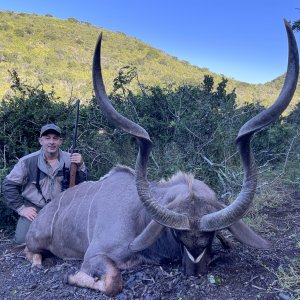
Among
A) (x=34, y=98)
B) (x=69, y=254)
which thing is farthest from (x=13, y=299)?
(x=34, y=98)

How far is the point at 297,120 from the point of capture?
996cm

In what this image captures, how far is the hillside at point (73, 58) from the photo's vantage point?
23.2 m

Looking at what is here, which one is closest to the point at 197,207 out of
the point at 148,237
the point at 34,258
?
the point at 148,237

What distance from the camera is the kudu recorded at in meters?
3.21

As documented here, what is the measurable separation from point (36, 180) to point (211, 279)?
9.11 ft

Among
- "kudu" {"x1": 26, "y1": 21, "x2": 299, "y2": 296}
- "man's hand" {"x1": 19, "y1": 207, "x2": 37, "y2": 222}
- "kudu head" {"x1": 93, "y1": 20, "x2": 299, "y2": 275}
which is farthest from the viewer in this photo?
"man's hand" {"x1": 19, "y1": 207, "x2": 37, "y2": 222}

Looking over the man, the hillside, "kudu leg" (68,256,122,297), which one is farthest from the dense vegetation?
→ the hillside

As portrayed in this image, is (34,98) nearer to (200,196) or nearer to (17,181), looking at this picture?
(17,181)

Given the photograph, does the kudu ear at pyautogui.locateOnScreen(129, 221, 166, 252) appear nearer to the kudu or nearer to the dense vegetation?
the kudu

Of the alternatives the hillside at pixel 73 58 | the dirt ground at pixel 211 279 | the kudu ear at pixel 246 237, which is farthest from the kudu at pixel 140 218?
the hillside at pixel 73 58

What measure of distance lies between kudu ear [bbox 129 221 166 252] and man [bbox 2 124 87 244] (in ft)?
6.89

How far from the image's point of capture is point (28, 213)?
529 cm

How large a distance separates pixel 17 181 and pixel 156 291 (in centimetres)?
262

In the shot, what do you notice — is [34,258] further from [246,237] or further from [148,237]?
[246,237]
